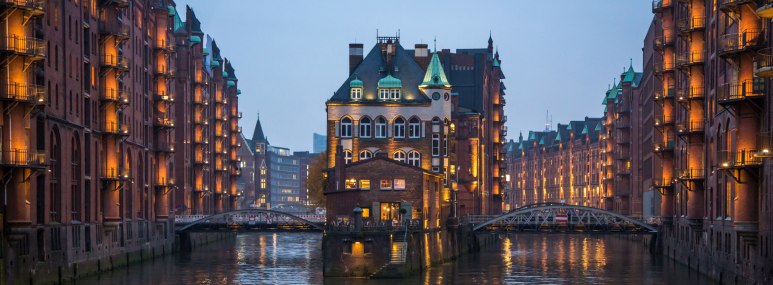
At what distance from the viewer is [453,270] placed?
102 m

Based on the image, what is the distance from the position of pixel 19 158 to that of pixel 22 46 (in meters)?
5.58

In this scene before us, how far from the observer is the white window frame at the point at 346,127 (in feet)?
422

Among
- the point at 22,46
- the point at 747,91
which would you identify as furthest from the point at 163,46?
the point at 747,91

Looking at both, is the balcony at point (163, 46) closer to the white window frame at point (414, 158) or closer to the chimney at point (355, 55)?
the chimney at point (355, 55)

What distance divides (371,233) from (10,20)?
29.1 meters

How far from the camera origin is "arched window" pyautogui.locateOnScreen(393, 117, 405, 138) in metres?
129

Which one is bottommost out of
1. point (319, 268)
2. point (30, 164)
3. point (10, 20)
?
point (319, 268)

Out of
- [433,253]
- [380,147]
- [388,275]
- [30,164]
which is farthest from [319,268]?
[30,164]

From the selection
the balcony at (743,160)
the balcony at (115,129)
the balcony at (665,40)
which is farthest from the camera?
the balcony at (665,40)

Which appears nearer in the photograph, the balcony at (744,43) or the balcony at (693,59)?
the balcony at (744,43)

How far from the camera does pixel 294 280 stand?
91.2 meters

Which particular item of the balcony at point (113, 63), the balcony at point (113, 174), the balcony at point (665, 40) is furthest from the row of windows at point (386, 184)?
the balcony at point (665, 40)

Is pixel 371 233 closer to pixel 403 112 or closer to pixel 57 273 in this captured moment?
pixel 57 273

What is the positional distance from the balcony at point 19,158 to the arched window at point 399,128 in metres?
60.1
